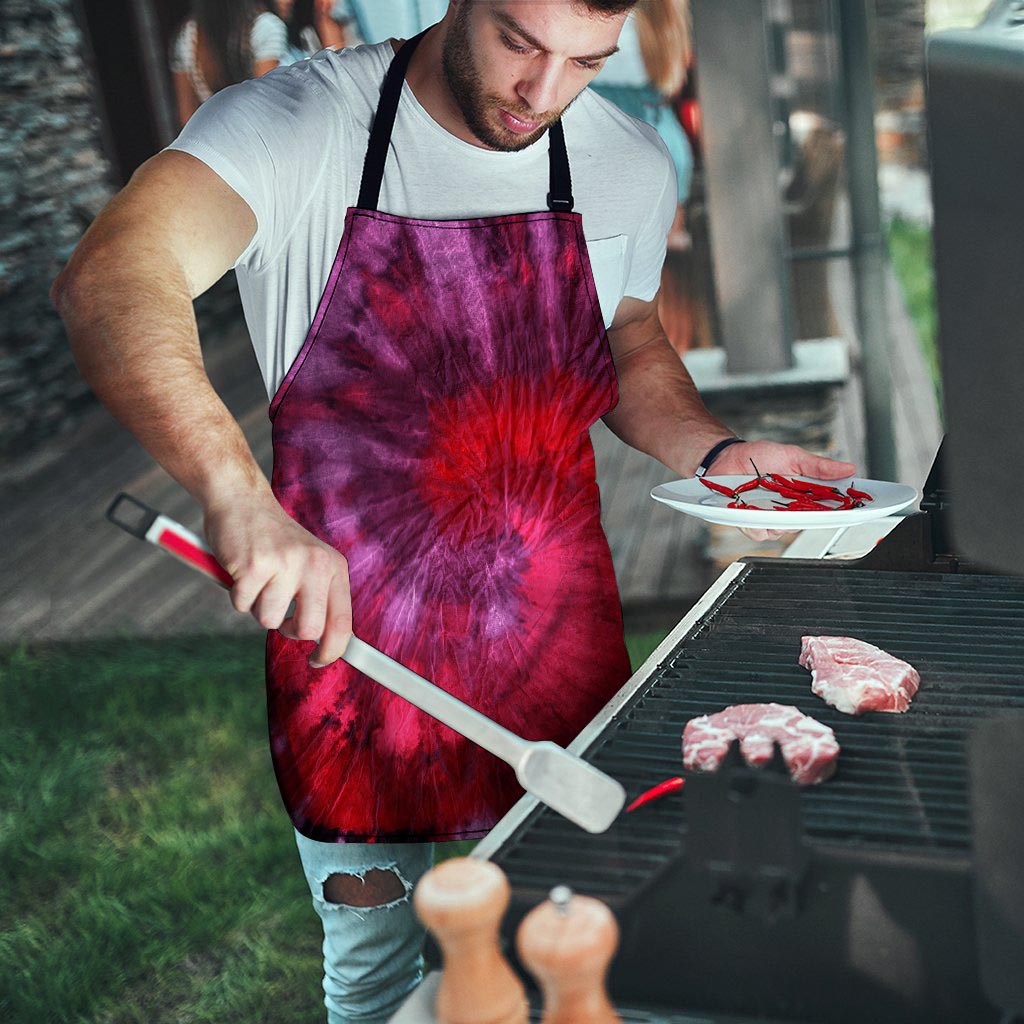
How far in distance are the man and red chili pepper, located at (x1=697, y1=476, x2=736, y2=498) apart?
12 cm

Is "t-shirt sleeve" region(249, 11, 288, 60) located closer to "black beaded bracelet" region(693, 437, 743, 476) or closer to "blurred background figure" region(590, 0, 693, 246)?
"blurred background figure" region(590, 0, 693, 246)

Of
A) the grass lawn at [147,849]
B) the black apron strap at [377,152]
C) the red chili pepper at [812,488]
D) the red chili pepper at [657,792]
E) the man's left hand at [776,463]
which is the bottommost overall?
the grass lawn at [147,849]

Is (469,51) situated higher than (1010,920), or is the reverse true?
(469,51)

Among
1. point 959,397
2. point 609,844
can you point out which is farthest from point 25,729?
point 959,397

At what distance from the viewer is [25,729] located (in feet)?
13.6

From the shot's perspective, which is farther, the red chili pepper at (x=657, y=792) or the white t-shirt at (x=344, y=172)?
the white t-shirt at (x=344, y=172)

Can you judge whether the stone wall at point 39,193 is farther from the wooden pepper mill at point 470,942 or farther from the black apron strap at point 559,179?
the wooden pepper mill at point 470,942

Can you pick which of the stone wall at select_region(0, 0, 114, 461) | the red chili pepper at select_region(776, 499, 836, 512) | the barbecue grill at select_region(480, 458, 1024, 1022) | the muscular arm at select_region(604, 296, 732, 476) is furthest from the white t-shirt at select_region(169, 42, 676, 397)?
the stone wall at select_region(0, 0, 114, 461)

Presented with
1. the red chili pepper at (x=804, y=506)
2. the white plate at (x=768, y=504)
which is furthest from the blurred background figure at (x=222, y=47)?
the red chili pepper at (x=804, y=506)

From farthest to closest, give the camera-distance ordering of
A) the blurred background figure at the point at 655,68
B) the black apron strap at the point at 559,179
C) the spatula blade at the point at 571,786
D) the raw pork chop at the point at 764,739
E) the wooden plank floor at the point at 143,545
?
the wooden plank floor at the point at 143,545 < the blurred background figure at the point at 655,68 < the black apron strap at the point at 559,179 < the raw pork chop at the point at 764,739 < the spatula blade at the point at 571,786

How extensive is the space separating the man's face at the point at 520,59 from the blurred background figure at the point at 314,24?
3.39 m

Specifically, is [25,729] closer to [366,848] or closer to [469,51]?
[366,848]

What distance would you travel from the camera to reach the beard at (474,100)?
1780 mm

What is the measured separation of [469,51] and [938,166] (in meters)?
0.97
